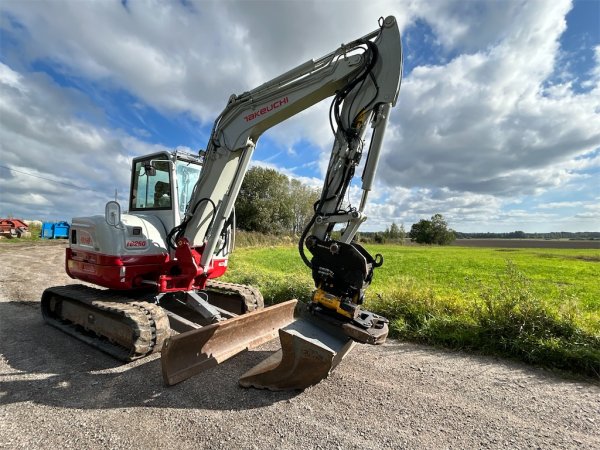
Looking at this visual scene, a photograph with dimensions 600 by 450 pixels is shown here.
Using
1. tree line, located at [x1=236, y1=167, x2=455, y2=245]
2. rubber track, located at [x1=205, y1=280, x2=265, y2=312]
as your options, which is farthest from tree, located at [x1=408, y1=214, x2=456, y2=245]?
rubber track, located at [x1=205, y1=280, x2=265, y2=312]

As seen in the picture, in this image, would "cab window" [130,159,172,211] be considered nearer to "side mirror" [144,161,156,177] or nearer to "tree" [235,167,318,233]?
"side mirror" [144,161,156,177]

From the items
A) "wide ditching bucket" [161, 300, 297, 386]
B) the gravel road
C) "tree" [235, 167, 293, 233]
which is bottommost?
the gravel road

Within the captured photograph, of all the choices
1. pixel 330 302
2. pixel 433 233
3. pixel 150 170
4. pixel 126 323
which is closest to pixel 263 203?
pixel 150 170

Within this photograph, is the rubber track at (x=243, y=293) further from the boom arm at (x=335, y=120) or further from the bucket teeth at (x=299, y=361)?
the bucket teeth at (x=299, y=361)

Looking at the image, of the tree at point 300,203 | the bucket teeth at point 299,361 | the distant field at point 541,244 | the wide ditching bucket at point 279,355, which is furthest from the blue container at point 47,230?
the distant field at point 541,244

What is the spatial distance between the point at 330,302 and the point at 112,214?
3.56 m

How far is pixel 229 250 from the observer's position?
5977 mm

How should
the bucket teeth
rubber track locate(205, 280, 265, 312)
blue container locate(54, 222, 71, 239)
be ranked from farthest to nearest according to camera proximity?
1. blue container locate(54, 222, 71, 239)
2. rubber track locate(205, 280, 265, 312)
3. the bucket teeth

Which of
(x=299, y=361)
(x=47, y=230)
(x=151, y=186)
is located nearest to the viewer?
(x=299, y=361)

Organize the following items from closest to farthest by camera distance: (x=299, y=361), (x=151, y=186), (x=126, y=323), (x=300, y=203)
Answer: (x=299, y=361) → (x=126, y=323) → (x=151, y=186) → (x=300, y=203)

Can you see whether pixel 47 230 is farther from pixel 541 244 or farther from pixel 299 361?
pixel 541 244

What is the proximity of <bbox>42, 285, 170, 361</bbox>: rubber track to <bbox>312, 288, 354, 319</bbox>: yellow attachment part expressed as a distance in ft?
7.25

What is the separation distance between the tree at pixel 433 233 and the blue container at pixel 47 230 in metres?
69.1

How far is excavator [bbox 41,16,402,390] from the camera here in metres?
3.64
